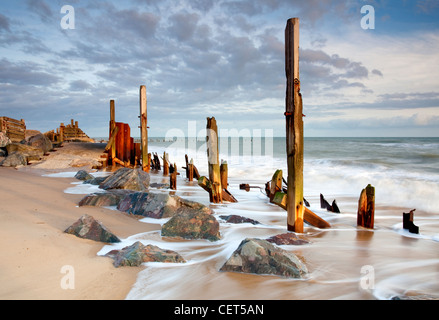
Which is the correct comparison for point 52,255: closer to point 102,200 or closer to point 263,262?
point 263,262

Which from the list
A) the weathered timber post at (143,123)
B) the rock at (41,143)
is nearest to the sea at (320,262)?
the weathered timber post at (143,123)

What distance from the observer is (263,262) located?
3561 mm

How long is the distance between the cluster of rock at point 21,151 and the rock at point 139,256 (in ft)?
43.6

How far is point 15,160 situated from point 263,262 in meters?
15.0

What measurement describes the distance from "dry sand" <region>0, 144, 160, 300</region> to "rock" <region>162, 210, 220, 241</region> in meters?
0.62

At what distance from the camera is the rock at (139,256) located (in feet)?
11.8

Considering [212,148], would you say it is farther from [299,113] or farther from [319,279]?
[319,279]

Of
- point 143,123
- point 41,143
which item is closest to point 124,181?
point 143,123

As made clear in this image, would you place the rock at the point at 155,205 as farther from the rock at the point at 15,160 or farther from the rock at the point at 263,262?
the rock at the point at 15,160

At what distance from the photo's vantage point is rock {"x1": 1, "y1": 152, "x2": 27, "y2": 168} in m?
14.0

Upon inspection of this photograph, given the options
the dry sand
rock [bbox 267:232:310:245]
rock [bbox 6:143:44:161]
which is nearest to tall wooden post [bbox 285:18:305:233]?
rock [bbox 267:232:310:245]

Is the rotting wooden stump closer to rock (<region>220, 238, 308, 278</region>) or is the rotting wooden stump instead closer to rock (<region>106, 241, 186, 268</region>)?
rock (<region>220, 238, 308, 278</region>)
